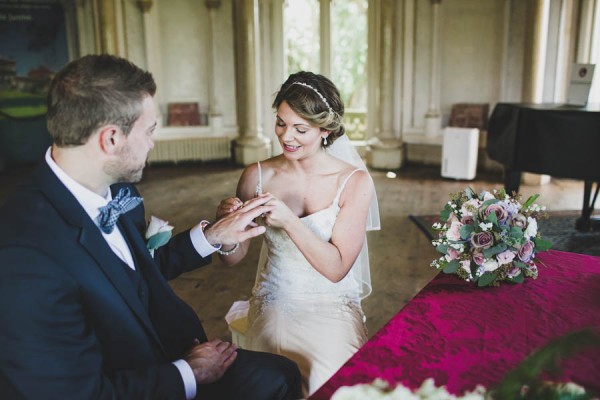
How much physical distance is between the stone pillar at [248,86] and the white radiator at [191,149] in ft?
1.02

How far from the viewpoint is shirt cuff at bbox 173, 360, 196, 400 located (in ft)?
5.70

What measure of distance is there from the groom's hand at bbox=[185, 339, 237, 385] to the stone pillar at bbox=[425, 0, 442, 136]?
8052 mm

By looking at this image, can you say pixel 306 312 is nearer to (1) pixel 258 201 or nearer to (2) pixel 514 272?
(1) pixel 258 201

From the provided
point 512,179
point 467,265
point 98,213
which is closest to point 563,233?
point 512,179

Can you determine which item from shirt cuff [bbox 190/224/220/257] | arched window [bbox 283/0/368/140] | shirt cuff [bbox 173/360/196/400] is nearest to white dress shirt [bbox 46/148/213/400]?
shirt cuff [bbox 173/360/196/400]

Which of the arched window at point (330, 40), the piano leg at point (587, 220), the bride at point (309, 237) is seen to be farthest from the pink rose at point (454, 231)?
the arched window at point (330, 40)

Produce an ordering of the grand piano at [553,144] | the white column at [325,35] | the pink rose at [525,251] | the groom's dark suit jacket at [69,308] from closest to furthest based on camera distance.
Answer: the groom's dark suit jacket at [69,308]
the pink rose at [525,251]
the grand piano at [553,144]
the white column at [325,35]

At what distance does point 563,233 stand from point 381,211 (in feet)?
6.58

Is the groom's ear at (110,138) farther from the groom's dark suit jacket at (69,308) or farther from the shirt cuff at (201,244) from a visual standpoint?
→ the shirt cuff at (201,244)

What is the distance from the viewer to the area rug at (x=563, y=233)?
519 centimetres

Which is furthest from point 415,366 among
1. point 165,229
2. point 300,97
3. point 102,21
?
point 102,21

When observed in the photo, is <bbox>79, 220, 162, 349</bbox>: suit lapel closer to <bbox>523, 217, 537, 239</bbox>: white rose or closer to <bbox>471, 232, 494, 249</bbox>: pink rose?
<bbox>471, 232, 494, 249</bbox>: pink rose

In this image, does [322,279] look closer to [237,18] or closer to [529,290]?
[529,290]

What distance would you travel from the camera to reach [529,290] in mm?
2098
